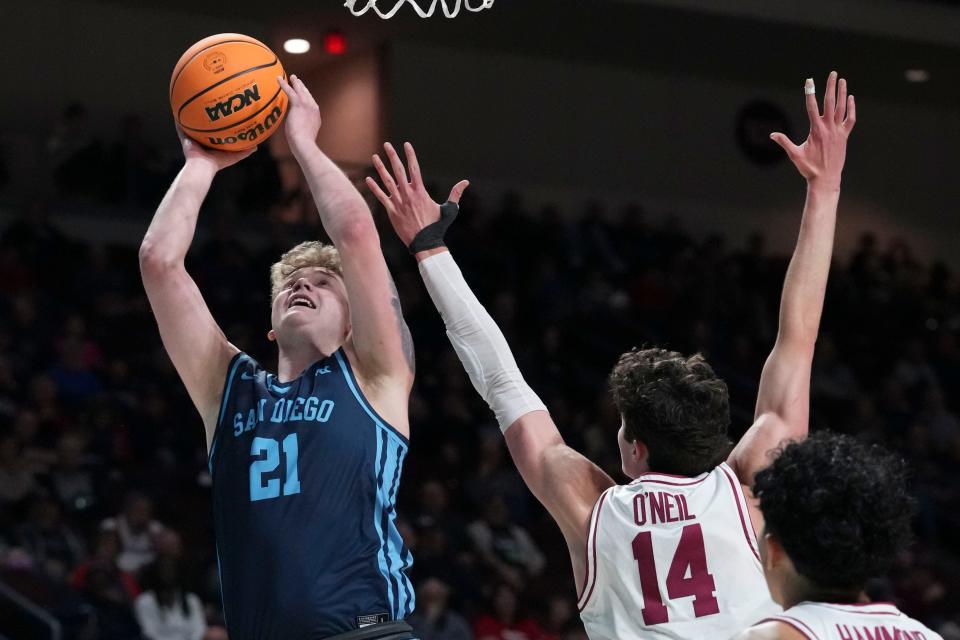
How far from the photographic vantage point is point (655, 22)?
17.3m

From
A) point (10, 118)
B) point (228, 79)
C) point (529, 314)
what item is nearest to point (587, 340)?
point (529, 314)

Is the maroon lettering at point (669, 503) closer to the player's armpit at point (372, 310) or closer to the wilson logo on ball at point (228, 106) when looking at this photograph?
the player's armpit at point (372, 310)

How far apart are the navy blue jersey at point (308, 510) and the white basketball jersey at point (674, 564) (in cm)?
57

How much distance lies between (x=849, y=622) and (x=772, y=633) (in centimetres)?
16

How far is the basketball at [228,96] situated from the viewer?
4.17 m

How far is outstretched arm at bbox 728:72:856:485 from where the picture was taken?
143 inches

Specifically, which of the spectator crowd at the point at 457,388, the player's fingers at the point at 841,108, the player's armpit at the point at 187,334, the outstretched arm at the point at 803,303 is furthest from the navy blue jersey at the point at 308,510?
the spectator crowd at the point at 457,388

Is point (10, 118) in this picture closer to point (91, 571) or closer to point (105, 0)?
point (105, 0)

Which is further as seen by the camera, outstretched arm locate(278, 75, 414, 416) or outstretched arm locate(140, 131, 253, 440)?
outstretched arm locate(140, 131, 253, 440)

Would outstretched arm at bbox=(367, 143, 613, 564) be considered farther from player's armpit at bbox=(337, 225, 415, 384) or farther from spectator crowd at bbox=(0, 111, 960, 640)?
spectator crowd at bbox=(0, 111, 960, 640)

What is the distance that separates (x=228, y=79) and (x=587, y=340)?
1170 centimetres

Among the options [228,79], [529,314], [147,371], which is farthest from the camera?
[529,314]

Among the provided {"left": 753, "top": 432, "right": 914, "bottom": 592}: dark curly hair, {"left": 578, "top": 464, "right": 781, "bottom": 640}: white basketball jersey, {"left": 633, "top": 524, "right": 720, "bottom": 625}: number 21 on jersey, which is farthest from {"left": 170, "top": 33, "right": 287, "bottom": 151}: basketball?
{"left": 753, "top": 432, "right": 914, "bottom": 592}: dark curly hair

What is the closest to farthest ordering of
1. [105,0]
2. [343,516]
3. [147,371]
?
[343,516], [147,371], [105,0]
